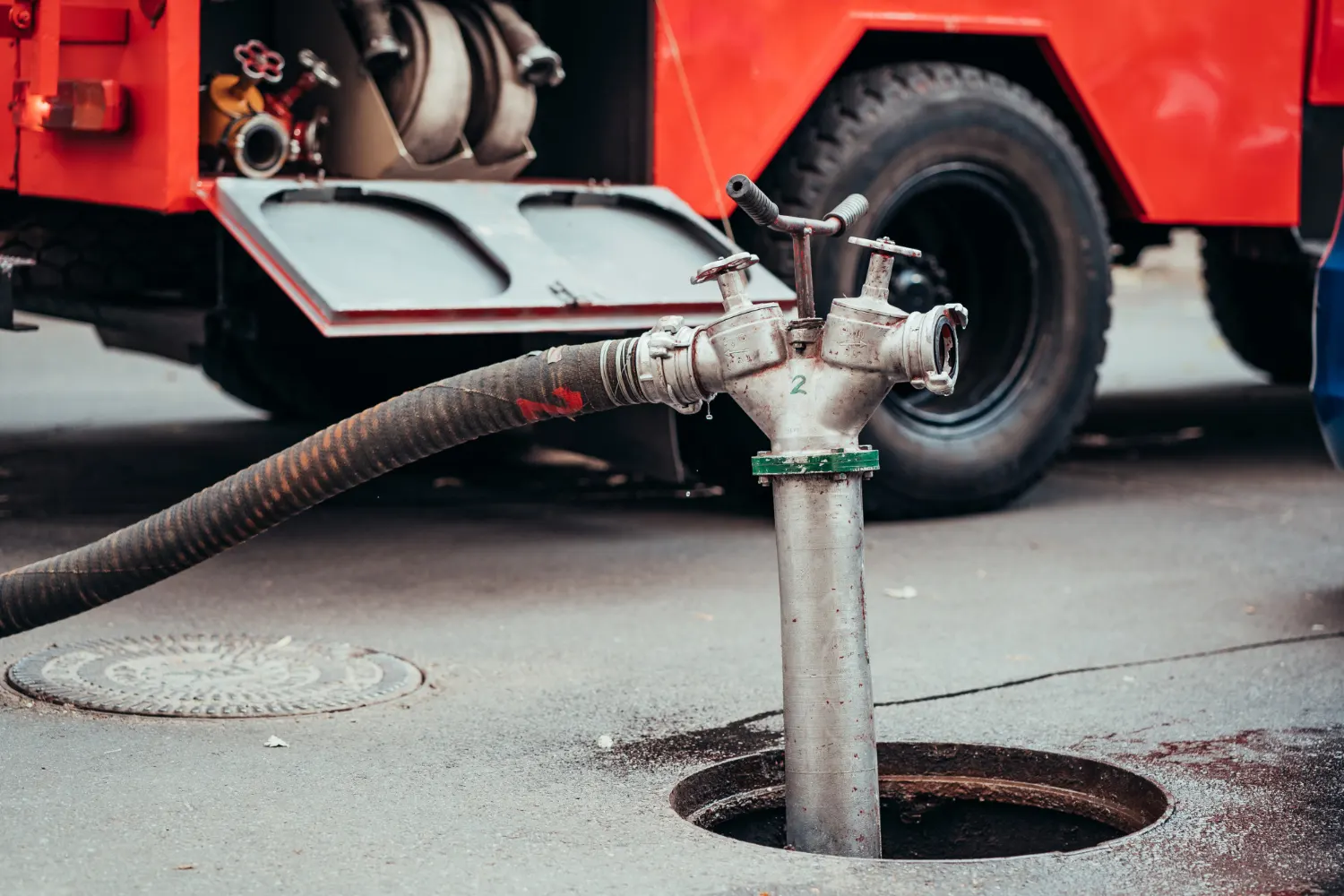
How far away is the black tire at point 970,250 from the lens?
227 inches

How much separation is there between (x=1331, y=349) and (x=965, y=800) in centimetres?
179

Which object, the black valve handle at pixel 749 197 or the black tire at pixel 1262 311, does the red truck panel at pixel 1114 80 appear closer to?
the black valve handle at pixel 749 197

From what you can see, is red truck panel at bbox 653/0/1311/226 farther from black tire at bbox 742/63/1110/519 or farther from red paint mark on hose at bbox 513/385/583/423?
red paint mark on hose at bbox 513/385/583/423

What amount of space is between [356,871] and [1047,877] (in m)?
1.07

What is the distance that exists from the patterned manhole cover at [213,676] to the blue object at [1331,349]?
2.35 meters

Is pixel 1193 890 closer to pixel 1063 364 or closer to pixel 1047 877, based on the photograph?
pixel 1047 877

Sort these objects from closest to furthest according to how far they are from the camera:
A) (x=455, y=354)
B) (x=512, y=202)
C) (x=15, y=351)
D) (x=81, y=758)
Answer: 1. (x=81, y=758)
2. (x=512, y=202)
3. (x=455, y=354)
4. (x=15, y=351)

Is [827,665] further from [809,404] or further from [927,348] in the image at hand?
[927,348]

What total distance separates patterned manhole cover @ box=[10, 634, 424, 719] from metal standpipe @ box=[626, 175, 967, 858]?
1158mm

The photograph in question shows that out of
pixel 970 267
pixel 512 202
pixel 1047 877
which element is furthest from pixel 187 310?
pixel 1047 877

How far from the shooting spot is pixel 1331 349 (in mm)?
4656

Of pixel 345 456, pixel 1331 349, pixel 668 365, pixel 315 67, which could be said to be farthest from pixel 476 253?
pixel 1331 349

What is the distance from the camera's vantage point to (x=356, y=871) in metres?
2.86

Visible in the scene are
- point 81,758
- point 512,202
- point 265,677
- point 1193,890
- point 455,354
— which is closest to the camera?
point 1193,890
